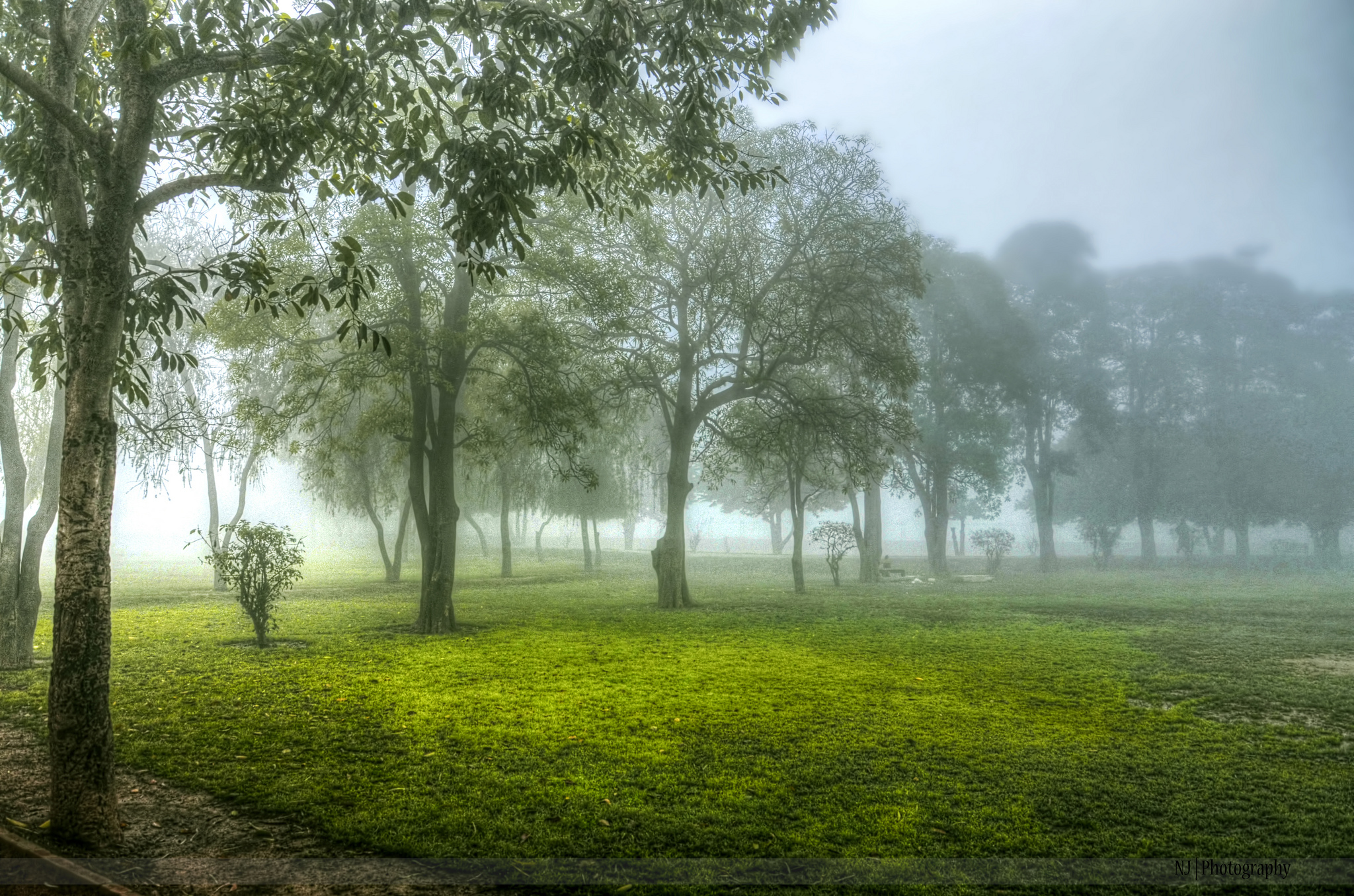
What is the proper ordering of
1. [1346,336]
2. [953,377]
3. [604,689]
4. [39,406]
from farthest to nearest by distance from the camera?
[1346,336]
[953,377]
[39,406]
[604,689]

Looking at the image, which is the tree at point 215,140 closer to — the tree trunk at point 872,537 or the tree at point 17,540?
the tree at point 17,540

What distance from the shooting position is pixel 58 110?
421 centimetres

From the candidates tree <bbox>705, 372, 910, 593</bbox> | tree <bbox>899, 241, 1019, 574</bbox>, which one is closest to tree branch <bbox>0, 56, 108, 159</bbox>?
tree <bbox>705, 372, 910, 593</bbox>


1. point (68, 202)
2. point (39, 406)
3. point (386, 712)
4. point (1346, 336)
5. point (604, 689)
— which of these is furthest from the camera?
point (1346, 336)

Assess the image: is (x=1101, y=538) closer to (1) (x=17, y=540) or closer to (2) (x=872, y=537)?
(2) (x=872, y=537)

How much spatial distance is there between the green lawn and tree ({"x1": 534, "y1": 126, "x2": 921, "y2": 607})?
5.17 m

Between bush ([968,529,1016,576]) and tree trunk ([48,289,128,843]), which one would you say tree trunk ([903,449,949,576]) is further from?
tree trunk ([48,289,128,843])

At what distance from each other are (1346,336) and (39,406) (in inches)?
1668

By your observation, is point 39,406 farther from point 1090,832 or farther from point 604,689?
point 1090,832

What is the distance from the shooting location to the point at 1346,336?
1205 inches

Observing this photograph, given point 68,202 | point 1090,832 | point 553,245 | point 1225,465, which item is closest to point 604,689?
point 1090,832

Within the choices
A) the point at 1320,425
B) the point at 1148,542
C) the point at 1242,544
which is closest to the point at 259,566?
the point at 1148,542

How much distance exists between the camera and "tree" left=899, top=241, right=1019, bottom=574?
→ 27375mm

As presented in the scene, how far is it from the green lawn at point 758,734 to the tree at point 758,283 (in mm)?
5165
